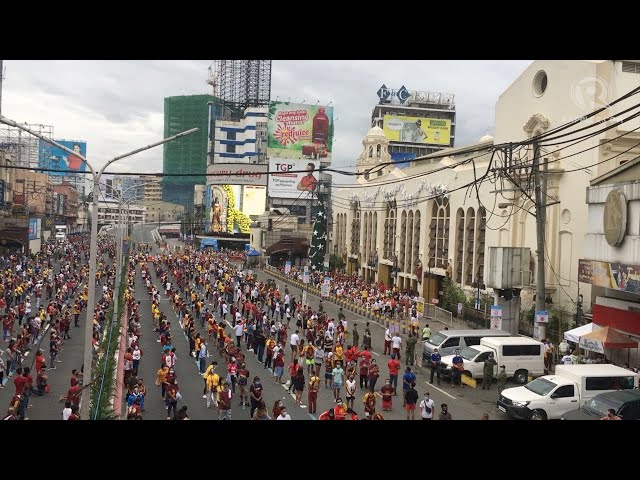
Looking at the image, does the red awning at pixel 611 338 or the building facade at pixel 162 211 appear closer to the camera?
the red awning at pixel 611 338

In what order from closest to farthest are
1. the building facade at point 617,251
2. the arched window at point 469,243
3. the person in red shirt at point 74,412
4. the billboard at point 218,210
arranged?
the person in red shirt at point 74,412 < the building facade at point 617,251 < the arched window at point 469,243 < the billboard at point 218,210

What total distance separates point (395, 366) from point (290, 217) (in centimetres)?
7304

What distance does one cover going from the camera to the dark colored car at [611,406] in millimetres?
14023

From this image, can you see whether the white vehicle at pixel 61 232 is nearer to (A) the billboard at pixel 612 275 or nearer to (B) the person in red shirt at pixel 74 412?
(A) the billboard at pixel 612 275

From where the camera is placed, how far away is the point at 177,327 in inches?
1180

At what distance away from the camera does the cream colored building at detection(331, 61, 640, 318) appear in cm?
2967

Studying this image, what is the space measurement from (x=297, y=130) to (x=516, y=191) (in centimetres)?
7761

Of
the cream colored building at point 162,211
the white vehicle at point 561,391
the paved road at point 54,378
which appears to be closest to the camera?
the white vehicle at point 561,391

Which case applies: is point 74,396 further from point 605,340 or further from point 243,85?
point 243,85

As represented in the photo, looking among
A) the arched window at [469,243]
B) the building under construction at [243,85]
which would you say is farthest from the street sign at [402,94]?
the arched window at [469,243]

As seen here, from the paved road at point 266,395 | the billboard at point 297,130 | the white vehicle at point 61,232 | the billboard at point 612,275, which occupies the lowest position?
the paved road at point 266,395

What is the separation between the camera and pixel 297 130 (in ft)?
349

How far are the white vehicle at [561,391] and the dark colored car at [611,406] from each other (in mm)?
678
